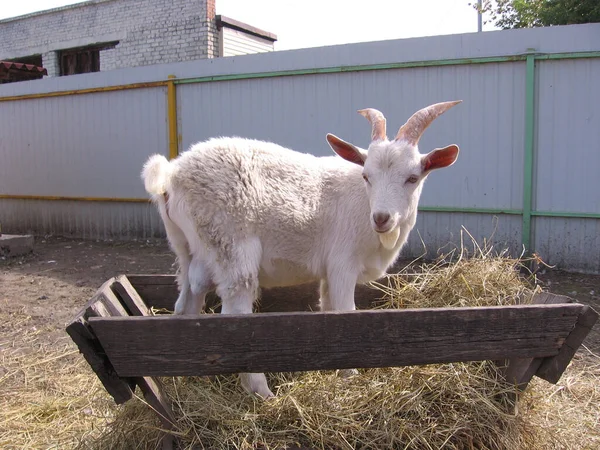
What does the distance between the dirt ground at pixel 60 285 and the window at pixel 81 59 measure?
955cm

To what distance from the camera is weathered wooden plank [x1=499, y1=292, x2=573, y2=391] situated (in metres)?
2.55

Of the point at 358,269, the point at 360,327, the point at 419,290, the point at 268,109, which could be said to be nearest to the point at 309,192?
the point at 358,269

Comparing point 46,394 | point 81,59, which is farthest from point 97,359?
point 81,59

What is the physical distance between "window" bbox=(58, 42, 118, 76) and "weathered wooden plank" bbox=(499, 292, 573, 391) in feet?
→ 57.0

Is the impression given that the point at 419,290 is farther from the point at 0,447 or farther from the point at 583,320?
the point at 0,447

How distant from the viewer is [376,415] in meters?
2.64

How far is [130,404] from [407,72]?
6.14 meters

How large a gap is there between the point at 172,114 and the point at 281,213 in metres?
6.66

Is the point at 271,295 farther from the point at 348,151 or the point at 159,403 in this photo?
the point at 159,403

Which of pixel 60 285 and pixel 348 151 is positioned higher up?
pixel 348 151

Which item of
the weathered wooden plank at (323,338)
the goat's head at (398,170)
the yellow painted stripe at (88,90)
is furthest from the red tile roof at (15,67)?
the weathered wooden plank at (323,338)

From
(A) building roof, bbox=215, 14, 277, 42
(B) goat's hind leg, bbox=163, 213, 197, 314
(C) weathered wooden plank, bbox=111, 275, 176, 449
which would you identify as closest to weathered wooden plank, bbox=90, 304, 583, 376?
(C) weathered wooden plank, bbox=111, 275, 176, 449

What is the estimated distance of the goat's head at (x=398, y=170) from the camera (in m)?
3.08

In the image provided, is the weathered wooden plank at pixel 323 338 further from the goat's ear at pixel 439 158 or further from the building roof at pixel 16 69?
the building roof at pixel 16 69
